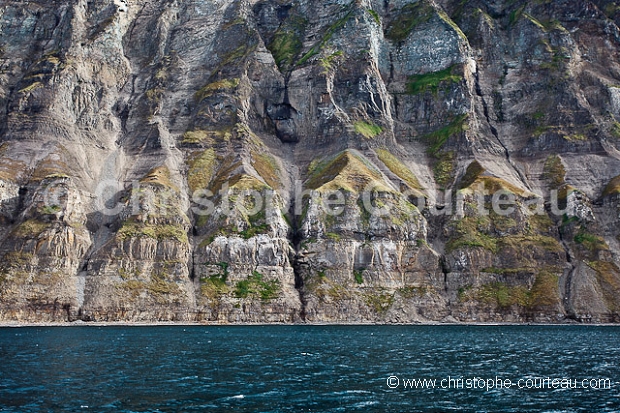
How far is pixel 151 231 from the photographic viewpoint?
171625 mm

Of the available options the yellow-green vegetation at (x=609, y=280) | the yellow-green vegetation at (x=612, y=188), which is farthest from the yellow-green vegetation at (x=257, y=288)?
the yellow-green vegetation at (x=612, y=188)

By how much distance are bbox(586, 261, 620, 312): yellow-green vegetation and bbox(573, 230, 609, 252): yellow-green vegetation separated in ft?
19.0

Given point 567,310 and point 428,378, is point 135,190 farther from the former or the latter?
point 428,378

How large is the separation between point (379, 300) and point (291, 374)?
11250cm

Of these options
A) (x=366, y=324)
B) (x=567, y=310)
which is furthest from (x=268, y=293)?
(x=567, y=310)

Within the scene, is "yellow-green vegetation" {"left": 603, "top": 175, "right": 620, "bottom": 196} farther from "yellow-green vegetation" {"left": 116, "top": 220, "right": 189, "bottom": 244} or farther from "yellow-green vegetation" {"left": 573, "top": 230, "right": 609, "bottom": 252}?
"yellow-green vegetation" {"left": 116, "top": 220, "right": 189, "bottom": 244}

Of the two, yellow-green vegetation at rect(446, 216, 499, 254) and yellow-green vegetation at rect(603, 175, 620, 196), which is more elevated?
yellow-green vegetation at rect(603, 175, 620, 196)

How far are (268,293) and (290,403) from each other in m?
123

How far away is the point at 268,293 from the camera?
Result: 165m

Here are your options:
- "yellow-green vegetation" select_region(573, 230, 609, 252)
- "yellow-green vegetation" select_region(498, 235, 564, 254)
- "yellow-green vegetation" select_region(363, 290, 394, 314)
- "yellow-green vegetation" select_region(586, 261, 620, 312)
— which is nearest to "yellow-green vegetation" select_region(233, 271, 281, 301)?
"yellow-green vegetation" select_region(363, 290, 394, 314)

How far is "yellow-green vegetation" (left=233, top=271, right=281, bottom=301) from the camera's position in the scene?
164 meters

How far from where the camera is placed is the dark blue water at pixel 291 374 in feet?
140

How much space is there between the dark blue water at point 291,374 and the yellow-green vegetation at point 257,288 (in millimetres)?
65872

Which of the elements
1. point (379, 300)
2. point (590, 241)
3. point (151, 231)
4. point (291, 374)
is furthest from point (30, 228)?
point (590, 241)
